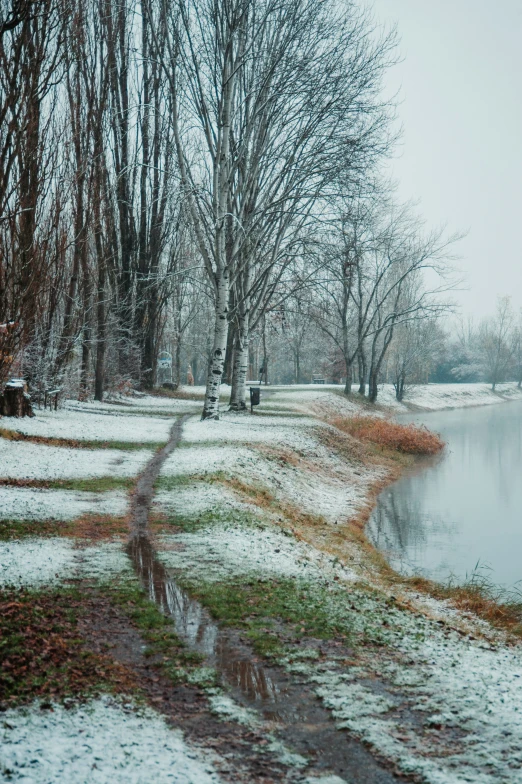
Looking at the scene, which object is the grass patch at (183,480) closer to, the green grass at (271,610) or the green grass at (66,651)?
the green grass at (271,610)

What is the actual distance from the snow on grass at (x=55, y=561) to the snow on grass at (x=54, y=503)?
Answer: 1114mm

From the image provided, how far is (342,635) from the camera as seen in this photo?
585cm

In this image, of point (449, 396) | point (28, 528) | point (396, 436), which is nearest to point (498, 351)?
point (449, 396)

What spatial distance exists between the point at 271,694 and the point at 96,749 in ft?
4.30

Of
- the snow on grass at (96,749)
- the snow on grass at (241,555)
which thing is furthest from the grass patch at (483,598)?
the snow on grass at (96,749)

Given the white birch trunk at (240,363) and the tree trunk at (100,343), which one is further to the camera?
the tree trunk at (100,343)

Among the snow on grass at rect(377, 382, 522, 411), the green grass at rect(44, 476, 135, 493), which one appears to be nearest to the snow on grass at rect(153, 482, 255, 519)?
the green grass at rect(44, 476, 135, 493)

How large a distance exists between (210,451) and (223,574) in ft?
25.0

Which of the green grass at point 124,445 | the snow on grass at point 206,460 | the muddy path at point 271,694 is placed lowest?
the muddy path at point 271,694

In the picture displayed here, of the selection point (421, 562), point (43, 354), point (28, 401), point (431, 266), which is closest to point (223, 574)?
point (421, 562)

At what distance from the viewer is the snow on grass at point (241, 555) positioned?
7.41m

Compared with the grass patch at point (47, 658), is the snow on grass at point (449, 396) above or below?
above

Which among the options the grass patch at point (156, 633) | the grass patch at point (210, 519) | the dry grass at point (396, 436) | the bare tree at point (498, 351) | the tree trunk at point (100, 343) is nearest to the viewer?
the grass patch at point (156, 633)

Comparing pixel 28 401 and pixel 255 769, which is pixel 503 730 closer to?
pixel 255 769
